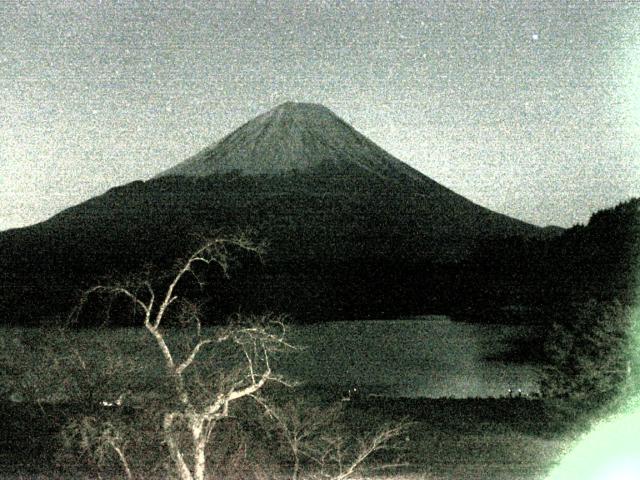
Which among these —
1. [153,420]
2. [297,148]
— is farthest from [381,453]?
[297,148]

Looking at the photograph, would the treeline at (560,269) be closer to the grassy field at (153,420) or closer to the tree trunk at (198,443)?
the grassy field at (153,420)

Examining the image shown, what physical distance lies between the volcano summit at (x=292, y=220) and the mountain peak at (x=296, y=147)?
0.64 feet

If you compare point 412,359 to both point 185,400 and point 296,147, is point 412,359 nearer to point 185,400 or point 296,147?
point 185,400

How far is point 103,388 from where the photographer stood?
9.62 metres

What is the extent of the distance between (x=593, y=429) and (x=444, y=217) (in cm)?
12113

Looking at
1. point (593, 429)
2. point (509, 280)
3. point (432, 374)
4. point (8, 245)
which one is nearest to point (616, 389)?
point (593, 429)

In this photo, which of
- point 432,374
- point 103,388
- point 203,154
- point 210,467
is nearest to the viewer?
point 103,388

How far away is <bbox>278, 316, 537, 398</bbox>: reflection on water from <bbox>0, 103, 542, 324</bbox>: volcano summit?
970 inches

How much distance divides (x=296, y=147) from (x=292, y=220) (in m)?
22.2

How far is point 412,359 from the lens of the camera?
3784 cm

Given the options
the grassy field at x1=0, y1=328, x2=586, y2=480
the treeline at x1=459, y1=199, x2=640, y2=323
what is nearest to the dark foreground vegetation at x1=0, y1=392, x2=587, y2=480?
the grassy field at x1=0, y1=328, x2=586, y2=480

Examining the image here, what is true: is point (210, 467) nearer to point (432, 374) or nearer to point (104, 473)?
point (104, 473)

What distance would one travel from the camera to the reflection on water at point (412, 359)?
27469mm

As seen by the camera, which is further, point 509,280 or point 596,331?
point 509,280
